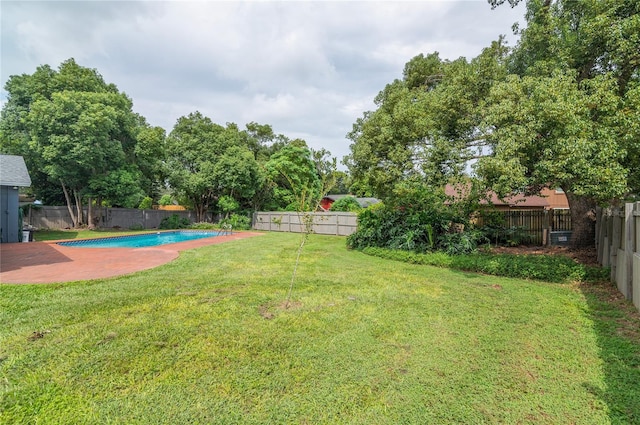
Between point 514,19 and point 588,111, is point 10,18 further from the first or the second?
point 514,19

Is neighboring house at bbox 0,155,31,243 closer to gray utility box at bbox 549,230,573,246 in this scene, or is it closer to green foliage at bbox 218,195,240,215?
green foliage at bbox 218,195,240,215

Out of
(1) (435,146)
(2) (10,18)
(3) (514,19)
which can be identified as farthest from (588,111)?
(2) (10,18)

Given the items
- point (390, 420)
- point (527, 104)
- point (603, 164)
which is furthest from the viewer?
point (527, 104)

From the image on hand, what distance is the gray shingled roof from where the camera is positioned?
1119cm

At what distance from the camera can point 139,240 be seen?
1653 centimetres

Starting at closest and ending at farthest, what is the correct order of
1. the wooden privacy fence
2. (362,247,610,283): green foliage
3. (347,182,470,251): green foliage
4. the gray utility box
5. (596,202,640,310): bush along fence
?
(596,202,640,310): bush along fence, (362,247,610,283): green foliage, (347,182,470,251): green foliage, the gray utility box, the wooden privacy fence

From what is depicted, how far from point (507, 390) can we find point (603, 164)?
504cm

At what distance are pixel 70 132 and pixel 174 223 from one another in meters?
8.23

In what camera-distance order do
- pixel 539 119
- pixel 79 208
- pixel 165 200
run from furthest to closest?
pixel 165 200 < pixel 79 208 < pixel 539 119

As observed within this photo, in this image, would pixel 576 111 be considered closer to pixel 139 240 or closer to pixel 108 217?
pixel 139 240

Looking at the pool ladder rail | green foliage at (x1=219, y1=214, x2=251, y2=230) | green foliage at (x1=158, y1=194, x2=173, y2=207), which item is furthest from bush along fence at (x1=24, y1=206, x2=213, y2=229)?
green foliage at (x1=158, y1=194, x2=173, y2=207)

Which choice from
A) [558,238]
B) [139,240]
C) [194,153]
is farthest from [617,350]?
[194,153]

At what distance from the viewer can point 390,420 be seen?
7.61 ft

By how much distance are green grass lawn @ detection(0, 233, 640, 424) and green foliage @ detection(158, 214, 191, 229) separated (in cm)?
1667
